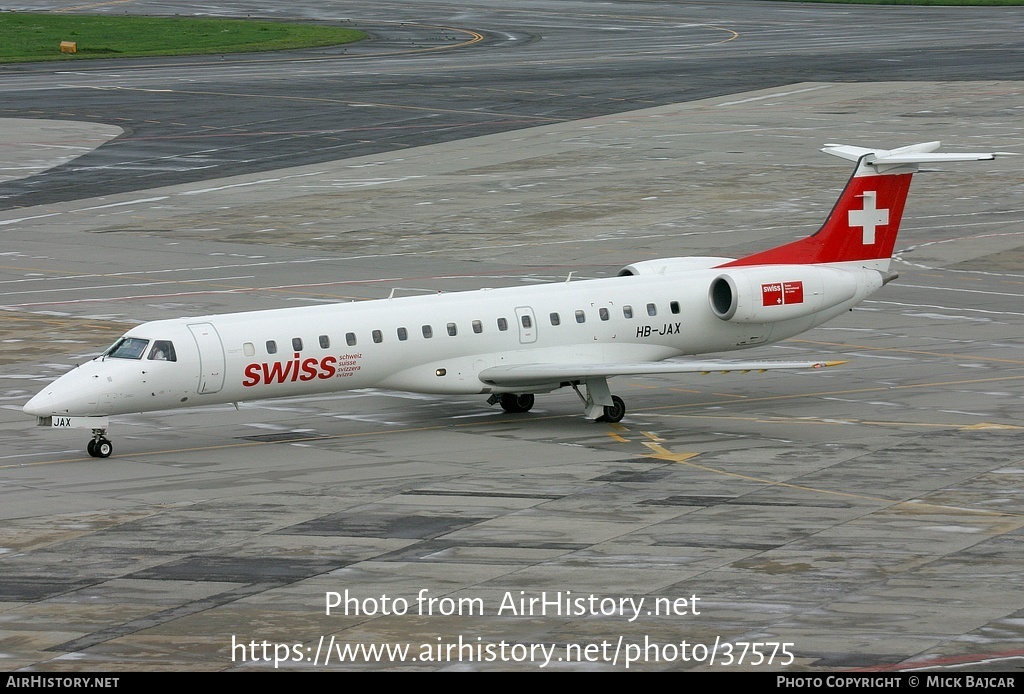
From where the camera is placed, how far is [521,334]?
109ft

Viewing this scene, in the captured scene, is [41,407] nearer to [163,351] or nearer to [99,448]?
[99,448]

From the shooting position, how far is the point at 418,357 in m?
32.3

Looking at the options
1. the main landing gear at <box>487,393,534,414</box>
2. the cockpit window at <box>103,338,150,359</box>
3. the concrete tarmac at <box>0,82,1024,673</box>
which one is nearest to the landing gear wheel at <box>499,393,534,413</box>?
the main landing gear at <box>487,393,534,414</box>

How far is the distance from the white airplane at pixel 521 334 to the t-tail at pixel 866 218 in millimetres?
32

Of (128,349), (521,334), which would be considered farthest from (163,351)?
(521,334)

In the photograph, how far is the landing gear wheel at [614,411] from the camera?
33.2 m

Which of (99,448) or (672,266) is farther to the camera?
(672,266)

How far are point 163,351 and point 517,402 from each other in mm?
7800

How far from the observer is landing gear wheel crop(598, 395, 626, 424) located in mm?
33188

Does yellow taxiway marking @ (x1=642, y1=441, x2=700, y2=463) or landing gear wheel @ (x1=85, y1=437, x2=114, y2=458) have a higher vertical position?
landing gear wheel @ (x1=85, y1=437, x2=114, y2=458)

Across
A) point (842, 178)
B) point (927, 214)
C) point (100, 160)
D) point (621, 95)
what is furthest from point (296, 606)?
point (621, 95)

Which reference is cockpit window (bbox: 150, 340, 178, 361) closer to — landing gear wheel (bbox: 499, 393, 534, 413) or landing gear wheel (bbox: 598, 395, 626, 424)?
landing gear wheel (bbox: 499, 393, 534, 413)

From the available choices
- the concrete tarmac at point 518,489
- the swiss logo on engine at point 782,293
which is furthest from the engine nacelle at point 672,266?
the concrete tarmac at point 518,489

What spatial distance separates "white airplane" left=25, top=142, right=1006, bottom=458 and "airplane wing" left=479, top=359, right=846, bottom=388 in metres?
0.04
